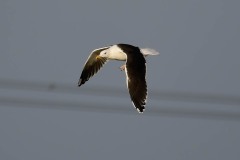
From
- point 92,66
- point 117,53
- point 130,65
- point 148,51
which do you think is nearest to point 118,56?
point 117,53

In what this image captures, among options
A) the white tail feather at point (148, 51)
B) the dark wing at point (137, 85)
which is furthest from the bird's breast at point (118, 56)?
the dark wing at point (137, 85)

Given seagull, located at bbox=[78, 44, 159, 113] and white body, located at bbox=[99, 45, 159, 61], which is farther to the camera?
white body, located at bbox=[99, 45, 159, 61]

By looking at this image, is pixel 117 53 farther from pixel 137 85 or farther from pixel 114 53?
pixel 137 85

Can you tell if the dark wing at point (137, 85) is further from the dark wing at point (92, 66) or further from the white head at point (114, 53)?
the dark wing at point (92, 66)

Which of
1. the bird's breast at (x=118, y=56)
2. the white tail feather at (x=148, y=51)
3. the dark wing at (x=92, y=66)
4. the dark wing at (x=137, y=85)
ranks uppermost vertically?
the white tail feather at (x=148, y=51)

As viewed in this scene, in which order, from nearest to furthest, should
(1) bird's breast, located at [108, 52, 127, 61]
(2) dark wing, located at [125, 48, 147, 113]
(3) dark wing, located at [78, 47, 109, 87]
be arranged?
1. (2) dark wing, located at [125, 48, 147, 113]
2. (1) bird's breast, located at [108, 52, 127, 61]
3. (3) dark wing, located at [78, 47, 109, 87]

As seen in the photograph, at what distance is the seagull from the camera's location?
18109 mm

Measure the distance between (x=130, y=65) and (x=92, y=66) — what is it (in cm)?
249

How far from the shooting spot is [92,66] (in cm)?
2067

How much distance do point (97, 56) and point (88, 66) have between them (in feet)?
1.03

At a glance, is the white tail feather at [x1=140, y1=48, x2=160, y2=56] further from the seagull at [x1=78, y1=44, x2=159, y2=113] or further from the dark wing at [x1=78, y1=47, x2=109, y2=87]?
the dark wing at [x1=78, y1=47, x2=109, y2=87]

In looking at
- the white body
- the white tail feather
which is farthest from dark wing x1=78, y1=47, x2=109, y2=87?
the white tail feather

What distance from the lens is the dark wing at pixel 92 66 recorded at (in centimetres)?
2059

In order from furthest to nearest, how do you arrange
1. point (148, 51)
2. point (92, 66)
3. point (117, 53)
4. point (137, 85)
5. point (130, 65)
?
point (92, 66) → point (148, 51) → point (117, 53) → point (130, 65) → point (137, 85)
